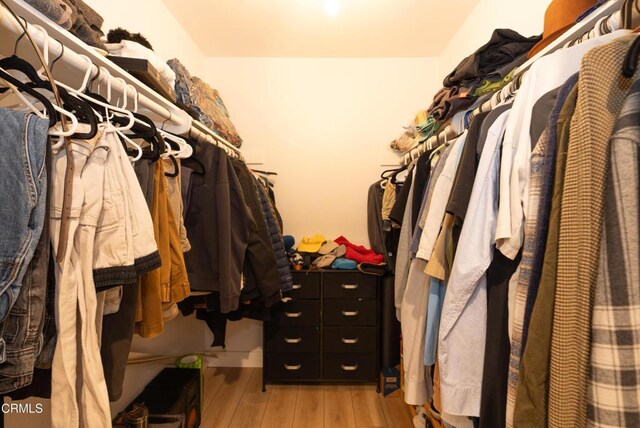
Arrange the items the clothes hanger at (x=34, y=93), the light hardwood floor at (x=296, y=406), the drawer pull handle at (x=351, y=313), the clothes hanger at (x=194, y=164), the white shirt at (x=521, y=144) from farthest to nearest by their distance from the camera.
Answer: the drawer pull handle at (x=351, y=313) → the light hardwood floor at (x=296, y=406) → the clothes hanger at (x=194, y=164) → the white shirt at (x=521, y=144) → the clothes hanger at (x=34, y=93)

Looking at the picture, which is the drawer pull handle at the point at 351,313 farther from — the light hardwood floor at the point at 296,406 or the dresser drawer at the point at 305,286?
the light hardwood floor at the point at 296,406

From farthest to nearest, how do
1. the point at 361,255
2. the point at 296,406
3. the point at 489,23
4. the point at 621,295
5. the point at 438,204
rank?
the point at 361,255
the point at 296,406
the point at 489,23
the point at 438,204
the point at 621,295

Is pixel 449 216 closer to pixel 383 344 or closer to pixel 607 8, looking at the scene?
pixel 607 8

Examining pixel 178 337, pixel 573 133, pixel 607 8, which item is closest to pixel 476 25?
pixel 607 8

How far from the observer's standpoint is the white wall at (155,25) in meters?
1.27

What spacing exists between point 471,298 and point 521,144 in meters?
0.39

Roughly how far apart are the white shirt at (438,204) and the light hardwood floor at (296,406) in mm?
1351

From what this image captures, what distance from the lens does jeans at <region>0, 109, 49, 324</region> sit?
415 millimetres

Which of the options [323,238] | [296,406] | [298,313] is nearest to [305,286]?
[298,313]

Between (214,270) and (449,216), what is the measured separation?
90 centimetres

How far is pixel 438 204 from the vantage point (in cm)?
88

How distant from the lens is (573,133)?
44 centimetres

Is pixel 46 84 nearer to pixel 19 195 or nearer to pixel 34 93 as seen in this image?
pixel 34 93

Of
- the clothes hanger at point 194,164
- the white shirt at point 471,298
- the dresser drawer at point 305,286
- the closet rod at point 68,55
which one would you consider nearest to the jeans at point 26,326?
the closet rod at point 68,55
